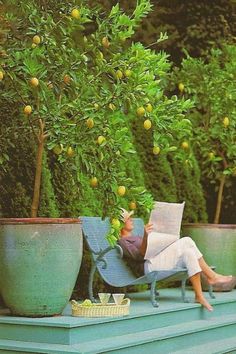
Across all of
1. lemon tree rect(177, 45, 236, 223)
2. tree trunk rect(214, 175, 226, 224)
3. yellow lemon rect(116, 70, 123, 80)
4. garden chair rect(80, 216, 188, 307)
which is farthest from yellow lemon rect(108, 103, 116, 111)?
tree trunk rect(214, 175, 226, 224)

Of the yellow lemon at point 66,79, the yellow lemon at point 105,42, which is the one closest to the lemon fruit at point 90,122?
the yellow lemon at point 66,79

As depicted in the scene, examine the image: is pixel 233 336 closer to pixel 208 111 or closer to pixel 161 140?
pixel 161 140

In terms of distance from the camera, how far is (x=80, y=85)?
693 cm

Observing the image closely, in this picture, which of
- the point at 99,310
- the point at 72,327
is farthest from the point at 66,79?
the point at 72,327

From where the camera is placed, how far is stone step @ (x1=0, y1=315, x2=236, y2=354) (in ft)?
20.7

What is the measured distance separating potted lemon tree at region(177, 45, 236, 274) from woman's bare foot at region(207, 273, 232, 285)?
519 mm

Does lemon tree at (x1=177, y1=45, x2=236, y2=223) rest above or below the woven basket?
above

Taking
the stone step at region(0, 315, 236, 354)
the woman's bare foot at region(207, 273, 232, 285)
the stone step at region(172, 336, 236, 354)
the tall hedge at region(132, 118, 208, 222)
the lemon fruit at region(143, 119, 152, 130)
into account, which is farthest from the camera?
the tall hedge at region(132, 118, 208, 222)

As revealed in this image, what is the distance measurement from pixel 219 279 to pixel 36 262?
250 centimetres

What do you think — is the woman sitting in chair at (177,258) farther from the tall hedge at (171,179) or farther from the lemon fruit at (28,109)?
the tall hedge at (171,179)

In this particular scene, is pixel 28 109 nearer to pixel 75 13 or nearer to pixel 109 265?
pixel 75 13

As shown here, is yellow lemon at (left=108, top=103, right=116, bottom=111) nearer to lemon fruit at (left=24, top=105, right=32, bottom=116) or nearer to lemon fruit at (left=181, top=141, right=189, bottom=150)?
lemon fruit at (left=24, top=105, right=32, bottom=116)

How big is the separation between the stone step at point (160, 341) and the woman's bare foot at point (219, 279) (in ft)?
1.09

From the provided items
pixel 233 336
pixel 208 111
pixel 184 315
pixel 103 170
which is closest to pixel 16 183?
pixel 103 170
